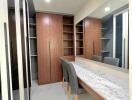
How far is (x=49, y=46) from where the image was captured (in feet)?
11.9

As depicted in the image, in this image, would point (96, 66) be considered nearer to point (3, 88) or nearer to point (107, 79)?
point (107, 79)

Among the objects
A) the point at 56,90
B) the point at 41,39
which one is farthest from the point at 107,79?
the point at 41,39

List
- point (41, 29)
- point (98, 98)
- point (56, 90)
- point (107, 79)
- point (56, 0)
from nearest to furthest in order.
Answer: point (98, 98), point (107, 79), point (56, 0), point (56, 90), point (41, 29)

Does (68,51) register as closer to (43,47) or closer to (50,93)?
(43,47)

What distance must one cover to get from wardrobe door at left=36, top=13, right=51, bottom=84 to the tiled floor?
0.29 metres

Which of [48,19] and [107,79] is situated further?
[48,19]

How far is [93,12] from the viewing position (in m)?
2.37

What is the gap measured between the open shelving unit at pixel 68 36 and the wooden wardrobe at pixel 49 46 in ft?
1.39

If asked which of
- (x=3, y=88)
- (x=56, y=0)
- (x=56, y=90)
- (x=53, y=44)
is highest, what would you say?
(x=56, y=0)

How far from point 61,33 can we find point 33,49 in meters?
1.32

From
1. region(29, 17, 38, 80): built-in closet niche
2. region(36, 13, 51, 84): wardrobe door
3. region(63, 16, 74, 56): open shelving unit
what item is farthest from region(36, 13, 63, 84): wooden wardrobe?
region(29, 17, 38, 80): built-in closet niche

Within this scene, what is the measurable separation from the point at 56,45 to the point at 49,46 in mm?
258

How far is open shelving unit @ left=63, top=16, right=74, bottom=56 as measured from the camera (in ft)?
13.6

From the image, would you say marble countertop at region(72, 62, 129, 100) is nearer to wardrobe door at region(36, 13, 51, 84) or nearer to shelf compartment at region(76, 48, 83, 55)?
shelf compartment at region(76, 48, 83, 55)
